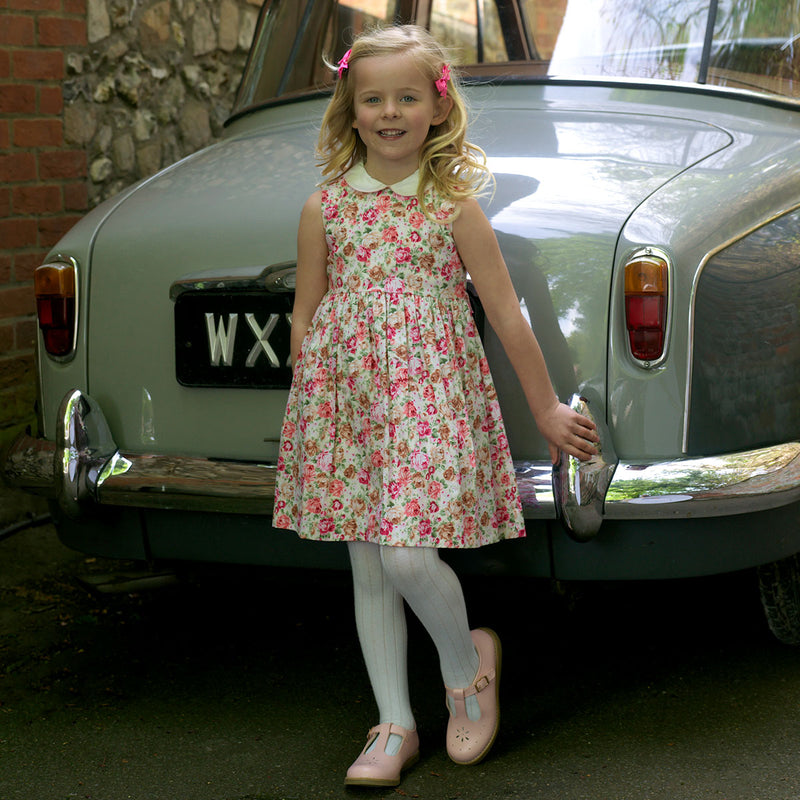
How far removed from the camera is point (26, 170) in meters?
4.54

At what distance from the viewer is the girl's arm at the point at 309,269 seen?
238 cm

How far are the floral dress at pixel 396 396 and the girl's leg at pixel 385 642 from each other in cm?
18

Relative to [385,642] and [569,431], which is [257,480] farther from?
[569,431]

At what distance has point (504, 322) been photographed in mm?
2295

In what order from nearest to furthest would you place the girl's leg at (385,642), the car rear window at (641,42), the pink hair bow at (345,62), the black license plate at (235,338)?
the pink hair bow at (345,62) < the girl's leg at (385,642) < the black license plate at (235,338) < the car rear window at (641,42)

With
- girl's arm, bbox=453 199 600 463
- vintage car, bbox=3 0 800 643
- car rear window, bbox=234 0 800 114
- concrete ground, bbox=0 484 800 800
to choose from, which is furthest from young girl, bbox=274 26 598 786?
car rear window, bbox=234 0 800 114

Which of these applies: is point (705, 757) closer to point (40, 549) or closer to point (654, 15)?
point (654, 15)

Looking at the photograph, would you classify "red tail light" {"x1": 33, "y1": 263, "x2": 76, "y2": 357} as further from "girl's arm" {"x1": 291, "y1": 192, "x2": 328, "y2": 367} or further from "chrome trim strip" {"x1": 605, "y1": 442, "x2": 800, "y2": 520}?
"chrome trim strip" {"x1": 605, "y1": 442, "x2": 800, "y2": 520}

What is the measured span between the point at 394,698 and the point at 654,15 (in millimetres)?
1909

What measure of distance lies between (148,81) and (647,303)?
Answer: 151 inches

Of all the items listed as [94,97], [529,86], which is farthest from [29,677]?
[94,97]

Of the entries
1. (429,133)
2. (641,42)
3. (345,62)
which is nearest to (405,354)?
(429,133)

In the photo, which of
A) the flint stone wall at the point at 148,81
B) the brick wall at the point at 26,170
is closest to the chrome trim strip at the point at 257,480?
the brick wall at the point at 26,170

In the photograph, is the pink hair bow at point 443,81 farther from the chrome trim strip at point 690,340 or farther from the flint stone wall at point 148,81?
the flint stone wall at point 148,81
